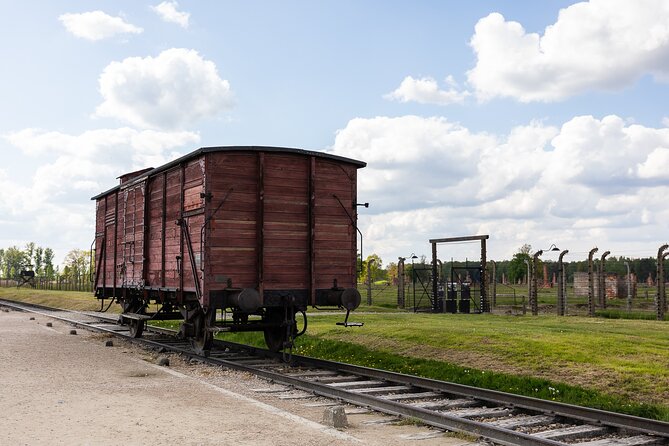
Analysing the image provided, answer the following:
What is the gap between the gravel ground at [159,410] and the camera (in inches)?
281

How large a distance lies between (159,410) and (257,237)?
4.69 m

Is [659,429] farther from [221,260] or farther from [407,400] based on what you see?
[221,260]

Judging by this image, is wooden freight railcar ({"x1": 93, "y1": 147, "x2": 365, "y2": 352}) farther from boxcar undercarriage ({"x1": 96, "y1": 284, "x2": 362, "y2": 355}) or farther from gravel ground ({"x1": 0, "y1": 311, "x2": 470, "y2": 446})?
gravel ground ({"x1": 0, "y1": 311, "x2": 470, "y2": 446})

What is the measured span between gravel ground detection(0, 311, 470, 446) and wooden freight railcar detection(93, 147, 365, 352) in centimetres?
156

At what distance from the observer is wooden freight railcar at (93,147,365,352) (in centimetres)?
1225

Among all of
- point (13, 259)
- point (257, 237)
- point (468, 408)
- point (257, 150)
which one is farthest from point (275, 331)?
point (13, 259)

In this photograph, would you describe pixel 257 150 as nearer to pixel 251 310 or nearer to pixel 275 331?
pixel 251 310

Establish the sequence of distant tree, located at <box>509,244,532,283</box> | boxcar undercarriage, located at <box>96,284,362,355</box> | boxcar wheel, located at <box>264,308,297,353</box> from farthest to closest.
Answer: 1. distant tree, located at <box>509,244,532,283</box>
2. boxcar wheel, located at <box>264,308,297,353</box>
3. boxcar undercarriage, located at <box>96,284,362,355</box>

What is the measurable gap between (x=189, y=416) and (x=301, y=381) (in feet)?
8.14

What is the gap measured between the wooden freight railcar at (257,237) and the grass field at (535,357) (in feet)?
5.92

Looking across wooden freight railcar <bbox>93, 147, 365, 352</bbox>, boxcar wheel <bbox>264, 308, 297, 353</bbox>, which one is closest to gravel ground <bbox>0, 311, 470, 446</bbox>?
wooden freight railcar <bbox>93, 147, 365, 352</bbox>

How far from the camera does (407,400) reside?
30.7 feet

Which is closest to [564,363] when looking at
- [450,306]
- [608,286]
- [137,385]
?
[137,385]

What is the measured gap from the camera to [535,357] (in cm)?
1193
